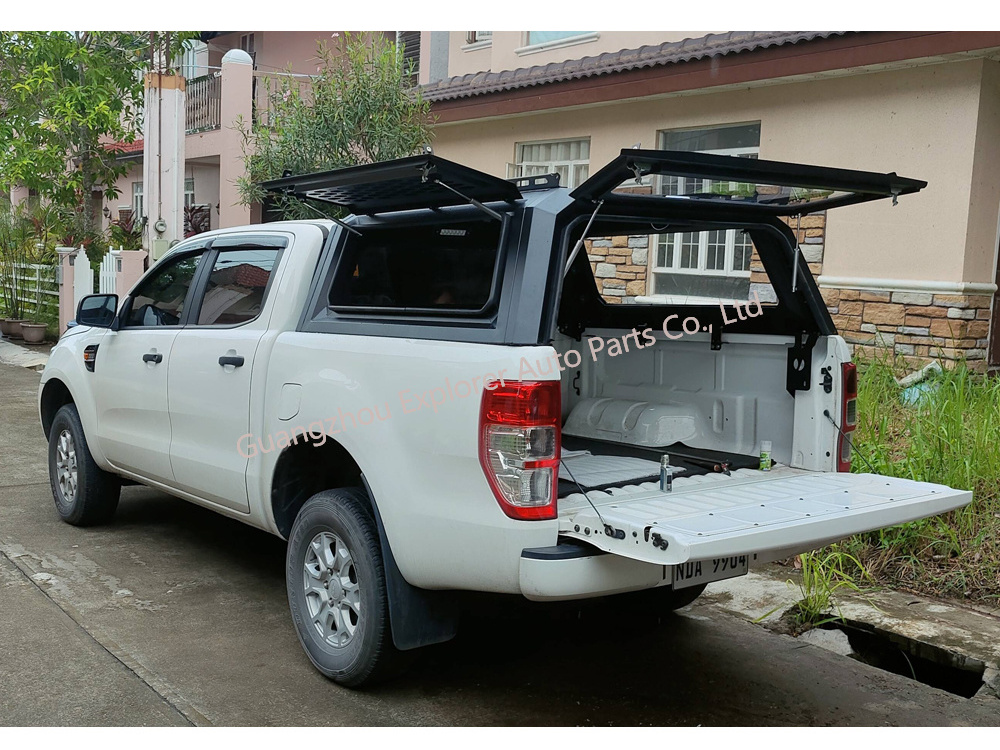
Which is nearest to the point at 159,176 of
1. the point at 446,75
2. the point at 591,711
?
the point at 446,75

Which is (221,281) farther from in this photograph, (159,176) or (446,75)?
(446,75)

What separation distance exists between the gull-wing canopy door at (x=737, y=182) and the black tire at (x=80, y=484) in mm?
3885

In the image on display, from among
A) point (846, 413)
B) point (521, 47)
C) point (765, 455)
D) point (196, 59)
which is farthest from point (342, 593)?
point (196, 59)

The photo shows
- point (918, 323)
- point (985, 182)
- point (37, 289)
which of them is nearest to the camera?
point (985, 182)

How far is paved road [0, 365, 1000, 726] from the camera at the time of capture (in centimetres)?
389

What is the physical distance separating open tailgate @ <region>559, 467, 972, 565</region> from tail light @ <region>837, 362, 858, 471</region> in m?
0.14

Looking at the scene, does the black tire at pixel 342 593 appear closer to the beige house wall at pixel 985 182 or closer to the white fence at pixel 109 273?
the beige house wall at pixel 985 182

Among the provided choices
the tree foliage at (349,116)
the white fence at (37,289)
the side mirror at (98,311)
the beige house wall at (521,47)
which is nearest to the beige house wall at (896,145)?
the beige house wall at (521,47)

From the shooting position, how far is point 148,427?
5.46 m

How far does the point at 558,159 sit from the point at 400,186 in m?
8.45

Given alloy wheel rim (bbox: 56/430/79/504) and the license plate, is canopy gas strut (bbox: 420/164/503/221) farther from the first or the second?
alloy wheel rim (bbox: 56/430/79/504)

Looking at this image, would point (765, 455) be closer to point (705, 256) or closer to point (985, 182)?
point (985, 182)

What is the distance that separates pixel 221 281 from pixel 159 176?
386 inches

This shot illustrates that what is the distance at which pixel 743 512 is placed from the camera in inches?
142
